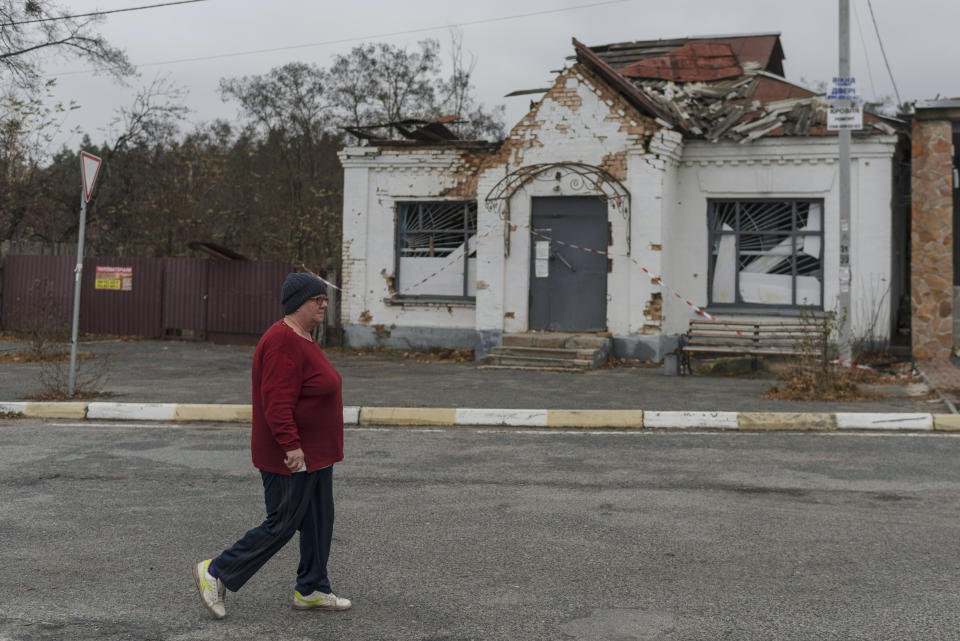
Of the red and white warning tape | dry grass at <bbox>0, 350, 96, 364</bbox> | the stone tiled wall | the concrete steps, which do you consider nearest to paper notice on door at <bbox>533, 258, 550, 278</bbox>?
the red and white warning tape

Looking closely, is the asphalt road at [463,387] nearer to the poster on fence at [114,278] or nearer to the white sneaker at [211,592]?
the poster on fence at [114,278]

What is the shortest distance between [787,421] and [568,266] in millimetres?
7855

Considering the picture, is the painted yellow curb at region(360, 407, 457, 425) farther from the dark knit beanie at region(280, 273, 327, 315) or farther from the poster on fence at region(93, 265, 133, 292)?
the poster on fence at region(93, 265, 133, 292)

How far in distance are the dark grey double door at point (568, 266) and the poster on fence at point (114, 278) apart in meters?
10.3

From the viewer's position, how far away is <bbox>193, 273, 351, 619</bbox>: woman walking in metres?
4.31

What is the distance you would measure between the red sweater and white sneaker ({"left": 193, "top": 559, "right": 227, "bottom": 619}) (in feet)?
1.82

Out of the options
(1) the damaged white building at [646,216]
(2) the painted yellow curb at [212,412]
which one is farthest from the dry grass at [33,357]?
(2) the painted yellow curb at [212,412]

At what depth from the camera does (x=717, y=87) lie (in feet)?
65.7

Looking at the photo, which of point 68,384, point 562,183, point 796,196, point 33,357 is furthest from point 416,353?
point 68,384

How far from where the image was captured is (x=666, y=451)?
858 cm

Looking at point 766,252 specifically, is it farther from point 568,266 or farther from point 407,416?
point 407,416

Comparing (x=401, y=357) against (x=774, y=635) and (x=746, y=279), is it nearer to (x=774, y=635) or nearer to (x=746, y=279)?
(x=746, y=279)

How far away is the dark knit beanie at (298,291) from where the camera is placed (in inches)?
176

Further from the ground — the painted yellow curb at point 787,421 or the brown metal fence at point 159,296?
the brown metal fence at point 159,296
